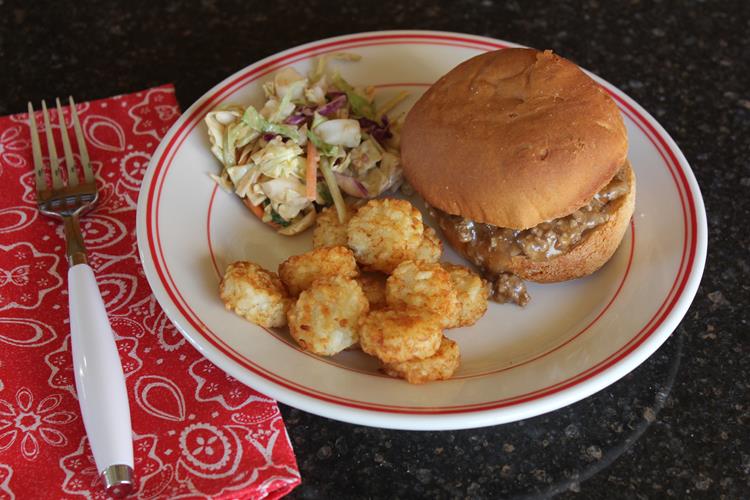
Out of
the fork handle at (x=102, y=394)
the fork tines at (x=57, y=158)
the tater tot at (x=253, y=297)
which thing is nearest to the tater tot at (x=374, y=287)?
the tater tot at (x=253, y=297)

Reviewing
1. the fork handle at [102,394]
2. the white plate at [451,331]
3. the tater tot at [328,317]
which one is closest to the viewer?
the fork handle at [102,394]

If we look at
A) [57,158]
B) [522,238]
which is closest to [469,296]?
[522,238]

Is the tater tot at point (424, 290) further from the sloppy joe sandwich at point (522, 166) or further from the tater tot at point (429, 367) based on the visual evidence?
the sloppy joe sandwich at point (522, 166)

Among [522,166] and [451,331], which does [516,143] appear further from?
[451,331]

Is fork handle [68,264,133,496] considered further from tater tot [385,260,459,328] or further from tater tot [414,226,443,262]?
tater tot [414,226,443,262]

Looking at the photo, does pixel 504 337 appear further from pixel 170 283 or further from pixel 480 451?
pixel 170 283

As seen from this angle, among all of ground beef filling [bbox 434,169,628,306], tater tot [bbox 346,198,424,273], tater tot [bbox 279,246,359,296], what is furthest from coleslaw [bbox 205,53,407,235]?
ground beef filling [bbox 434,169,628,306]

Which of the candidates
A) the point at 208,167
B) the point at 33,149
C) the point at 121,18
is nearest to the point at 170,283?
the point at 208,167
